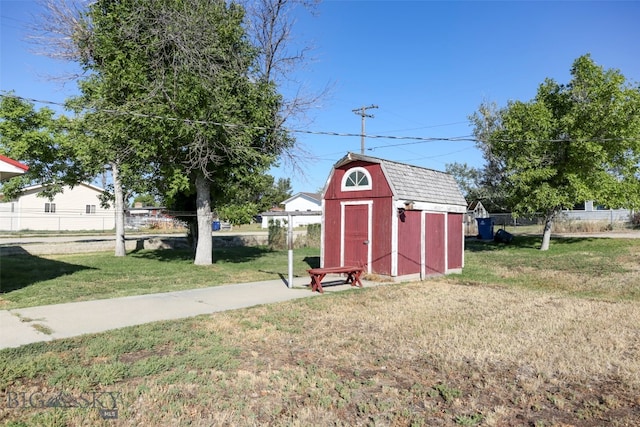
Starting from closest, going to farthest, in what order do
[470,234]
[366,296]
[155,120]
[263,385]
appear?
[263,385] < [366,296] < [155,120] < [470,234]

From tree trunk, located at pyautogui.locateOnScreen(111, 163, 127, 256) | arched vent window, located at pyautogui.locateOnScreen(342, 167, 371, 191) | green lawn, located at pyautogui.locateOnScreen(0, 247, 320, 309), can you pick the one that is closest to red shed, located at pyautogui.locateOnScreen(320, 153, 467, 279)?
arched vent window, located at pyautogui.locateOnScreen(342, 167, 371, 191)

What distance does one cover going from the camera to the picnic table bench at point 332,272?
10.4m

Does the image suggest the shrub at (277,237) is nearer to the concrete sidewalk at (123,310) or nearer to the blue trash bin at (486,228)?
the blue trash bin at (486,228)

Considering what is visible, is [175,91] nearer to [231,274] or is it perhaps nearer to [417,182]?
[231,274]

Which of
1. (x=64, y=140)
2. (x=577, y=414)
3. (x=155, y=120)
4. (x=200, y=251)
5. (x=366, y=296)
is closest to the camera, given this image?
(x=577, y=414)

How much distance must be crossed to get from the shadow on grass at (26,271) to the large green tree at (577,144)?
17.6m

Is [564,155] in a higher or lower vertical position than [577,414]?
higher

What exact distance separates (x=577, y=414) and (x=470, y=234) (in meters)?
33.8

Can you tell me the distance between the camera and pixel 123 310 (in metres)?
7.96

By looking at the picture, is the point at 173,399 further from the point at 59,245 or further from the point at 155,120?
the point at 59,245

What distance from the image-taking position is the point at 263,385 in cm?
458

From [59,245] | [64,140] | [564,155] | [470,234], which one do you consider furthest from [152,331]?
[470,234]

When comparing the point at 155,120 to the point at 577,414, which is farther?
the point at 155,120

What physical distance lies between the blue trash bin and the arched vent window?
65.9 feet
